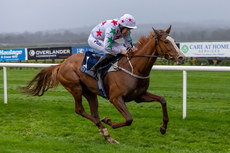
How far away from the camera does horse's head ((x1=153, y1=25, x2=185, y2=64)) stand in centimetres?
399

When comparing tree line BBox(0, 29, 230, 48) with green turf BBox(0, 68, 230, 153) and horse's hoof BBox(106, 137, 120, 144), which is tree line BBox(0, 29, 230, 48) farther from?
horse's hoof BBox(106, 137, 120, 144)

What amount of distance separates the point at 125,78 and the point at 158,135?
930mm

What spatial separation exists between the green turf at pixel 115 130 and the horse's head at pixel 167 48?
1.00 m

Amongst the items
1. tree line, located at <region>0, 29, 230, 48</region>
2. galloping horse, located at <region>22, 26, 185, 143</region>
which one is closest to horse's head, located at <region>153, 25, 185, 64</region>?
galloping horse, located at <region>22, 26, 185, 143</region>

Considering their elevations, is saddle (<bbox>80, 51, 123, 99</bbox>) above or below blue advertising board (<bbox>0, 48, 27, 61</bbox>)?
above

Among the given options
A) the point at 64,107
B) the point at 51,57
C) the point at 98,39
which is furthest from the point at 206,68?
the point at 51,57

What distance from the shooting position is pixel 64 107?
6.91 m

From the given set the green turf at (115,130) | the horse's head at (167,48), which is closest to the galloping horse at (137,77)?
the horse's head at (167,48)

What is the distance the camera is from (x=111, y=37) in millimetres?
4344

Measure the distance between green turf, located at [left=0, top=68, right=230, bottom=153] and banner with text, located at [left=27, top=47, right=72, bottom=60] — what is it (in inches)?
520

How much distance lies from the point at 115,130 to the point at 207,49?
15507mm

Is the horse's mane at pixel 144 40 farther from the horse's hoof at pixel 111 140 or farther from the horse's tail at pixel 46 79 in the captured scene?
the horse's tail at pixel 46 79

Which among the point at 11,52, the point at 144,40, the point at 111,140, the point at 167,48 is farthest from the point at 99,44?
the point at 11,52

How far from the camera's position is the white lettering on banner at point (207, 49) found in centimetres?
1917
